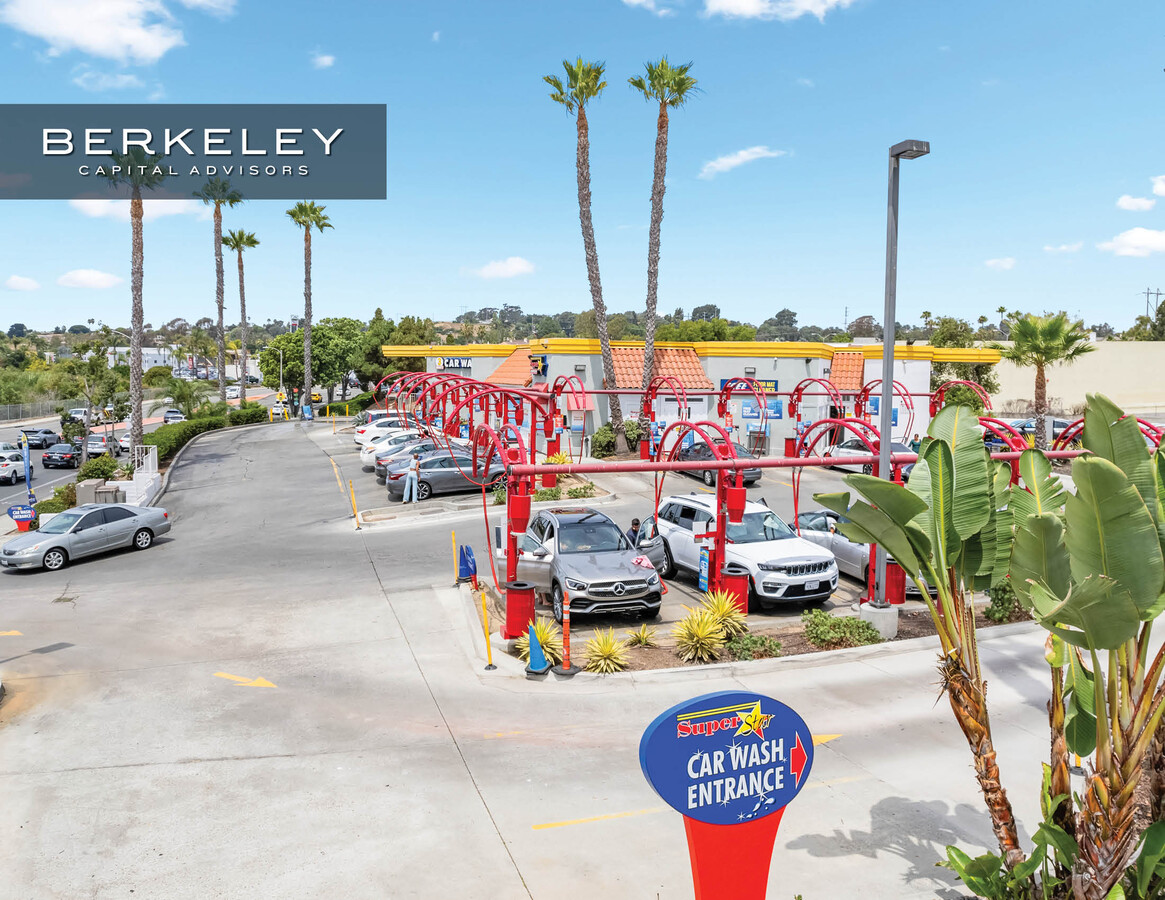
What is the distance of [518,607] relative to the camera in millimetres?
13516

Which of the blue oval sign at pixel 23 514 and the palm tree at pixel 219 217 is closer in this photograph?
the blue oval sign at pixel 23 514

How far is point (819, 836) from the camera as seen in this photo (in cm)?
787

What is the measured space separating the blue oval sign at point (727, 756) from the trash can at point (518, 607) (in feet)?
28.2

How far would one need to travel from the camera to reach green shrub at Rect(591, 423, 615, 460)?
35750mm

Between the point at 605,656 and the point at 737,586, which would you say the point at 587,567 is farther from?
the point at 737,586

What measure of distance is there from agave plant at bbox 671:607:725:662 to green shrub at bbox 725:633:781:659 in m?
0.21

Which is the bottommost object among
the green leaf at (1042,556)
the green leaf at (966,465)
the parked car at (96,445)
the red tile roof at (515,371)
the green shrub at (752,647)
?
the green shrub at (752,647)

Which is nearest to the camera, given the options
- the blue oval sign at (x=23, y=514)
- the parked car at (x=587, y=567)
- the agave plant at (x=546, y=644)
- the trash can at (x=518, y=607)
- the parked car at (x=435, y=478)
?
the agave plant at (x=546, y=644)

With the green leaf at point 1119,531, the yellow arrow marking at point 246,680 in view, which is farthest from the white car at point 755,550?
the green leaf at point 1119,531

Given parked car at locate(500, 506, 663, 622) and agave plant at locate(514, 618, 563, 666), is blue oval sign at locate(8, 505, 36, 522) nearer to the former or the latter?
parked car at locate(500, 506, 663, 622)

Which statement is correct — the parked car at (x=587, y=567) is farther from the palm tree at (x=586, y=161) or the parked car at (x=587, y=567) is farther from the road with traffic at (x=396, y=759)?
the palm tree at (x=586, y=161)

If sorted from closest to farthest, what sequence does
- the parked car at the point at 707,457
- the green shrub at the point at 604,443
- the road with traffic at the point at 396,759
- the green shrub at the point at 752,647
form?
1. the road with traffic at the point at 396,759
2. the green shrub at the point at 752,647
3. the parked car at the point at 707,457
4. the green shrub at the point at 604,443

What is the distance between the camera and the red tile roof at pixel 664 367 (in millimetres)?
38312

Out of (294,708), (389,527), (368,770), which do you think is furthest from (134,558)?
(368,770)
